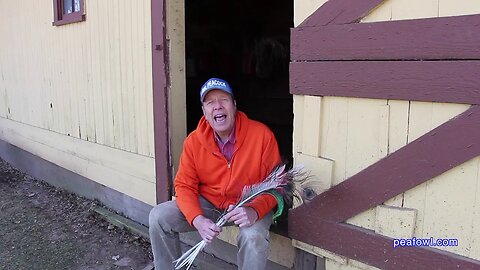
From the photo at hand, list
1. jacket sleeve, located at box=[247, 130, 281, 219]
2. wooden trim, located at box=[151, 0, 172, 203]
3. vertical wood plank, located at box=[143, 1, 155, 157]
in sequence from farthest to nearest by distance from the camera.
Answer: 1. vertical wood plank, located at box=[143, 1, 155, 157]
2. wooden trim, located at box=[151, 0, 172, 203]
3. jacket sleeve, located at box=[247, 130, 281, 219]

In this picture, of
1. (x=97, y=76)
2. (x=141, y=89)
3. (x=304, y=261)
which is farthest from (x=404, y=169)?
(x=97, y=76)

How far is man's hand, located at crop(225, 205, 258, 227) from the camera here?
88.4 inches

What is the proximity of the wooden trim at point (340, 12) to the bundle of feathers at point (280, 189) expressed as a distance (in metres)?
0.77

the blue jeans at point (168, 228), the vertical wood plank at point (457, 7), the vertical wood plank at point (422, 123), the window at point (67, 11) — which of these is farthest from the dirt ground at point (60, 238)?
the vertical wood plank at point (457, 7)

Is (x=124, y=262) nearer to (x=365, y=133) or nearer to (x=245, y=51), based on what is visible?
(x=365, y=133)

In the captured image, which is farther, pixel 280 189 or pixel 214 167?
pixel 214 167

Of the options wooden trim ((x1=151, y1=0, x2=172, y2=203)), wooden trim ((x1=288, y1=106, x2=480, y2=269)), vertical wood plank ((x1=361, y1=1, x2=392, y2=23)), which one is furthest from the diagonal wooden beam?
wooden trim ((x1=151, y1=0, x2=172, y2=203))

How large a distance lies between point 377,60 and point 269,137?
757 millimetres

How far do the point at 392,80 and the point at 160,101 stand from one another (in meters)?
1.86

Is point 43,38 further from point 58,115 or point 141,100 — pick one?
point 141,100

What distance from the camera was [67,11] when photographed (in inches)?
188

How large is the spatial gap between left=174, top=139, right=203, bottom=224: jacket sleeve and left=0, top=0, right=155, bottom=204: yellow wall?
1071 millimetres

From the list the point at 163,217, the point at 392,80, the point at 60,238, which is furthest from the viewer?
the point at 60,238

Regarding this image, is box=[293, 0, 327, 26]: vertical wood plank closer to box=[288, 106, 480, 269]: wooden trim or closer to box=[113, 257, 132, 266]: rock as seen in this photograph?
box=[288, 106, 480, 269]: wooden trim
